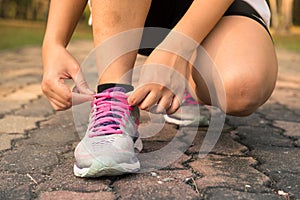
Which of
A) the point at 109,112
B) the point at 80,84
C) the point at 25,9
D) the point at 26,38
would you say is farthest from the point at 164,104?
the point at 25,9

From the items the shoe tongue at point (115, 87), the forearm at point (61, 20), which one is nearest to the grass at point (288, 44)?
the forearm at point (61, 20)

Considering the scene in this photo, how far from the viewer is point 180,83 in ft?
4.38

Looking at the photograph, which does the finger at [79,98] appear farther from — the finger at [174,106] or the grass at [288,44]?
the grass at [288,44]

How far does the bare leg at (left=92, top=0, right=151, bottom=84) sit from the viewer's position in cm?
142

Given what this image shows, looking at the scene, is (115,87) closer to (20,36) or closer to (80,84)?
(80,84)

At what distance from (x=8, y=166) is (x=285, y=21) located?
14.0 meters

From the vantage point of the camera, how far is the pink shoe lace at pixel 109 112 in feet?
4.36

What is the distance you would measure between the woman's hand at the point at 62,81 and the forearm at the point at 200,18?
295 mm

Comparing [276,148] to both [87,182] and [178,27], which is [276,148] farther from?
[87,182]

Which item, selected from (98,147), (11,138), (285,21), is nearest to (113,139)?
(98,147)

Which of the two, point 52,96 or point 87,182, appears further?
point 52,96

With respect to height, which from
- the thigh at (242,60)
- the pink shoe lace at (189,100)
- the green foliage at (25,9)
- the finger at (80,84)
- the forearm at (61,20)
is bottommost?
the green foliage at (25,9)

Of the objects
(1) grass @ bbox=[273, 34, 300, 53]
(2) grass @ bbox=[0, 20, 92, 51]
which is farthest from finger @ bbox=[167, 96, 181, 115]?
(1) grass @ bbox=[273, 34, 300, 53]

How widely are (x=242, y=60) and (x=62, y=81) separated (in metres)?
0.50
